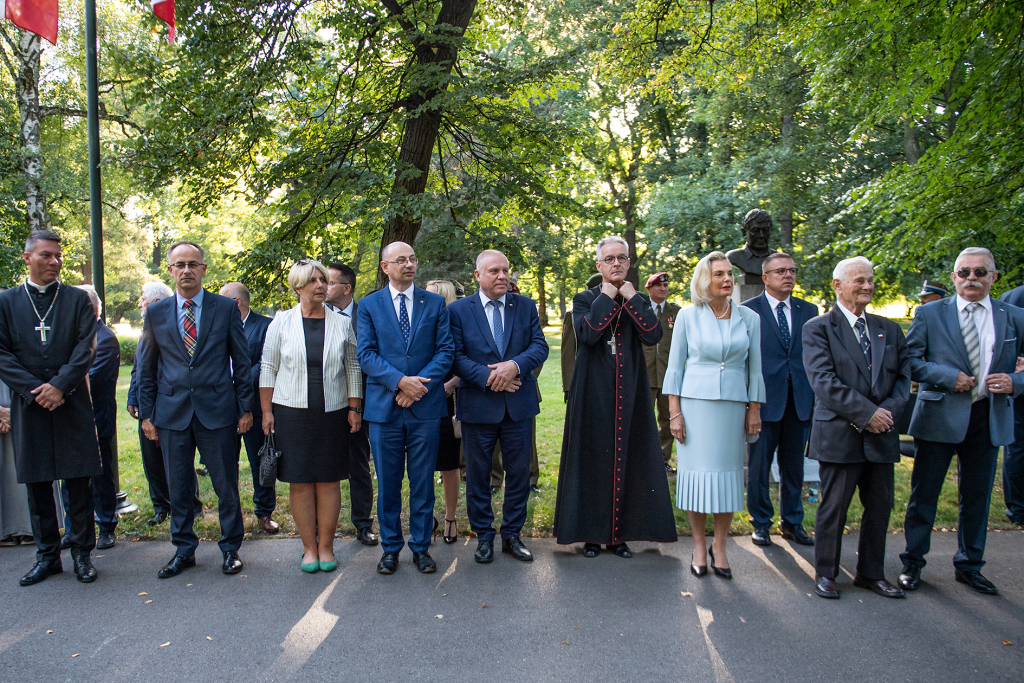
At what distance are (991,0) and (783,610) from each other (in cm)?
730

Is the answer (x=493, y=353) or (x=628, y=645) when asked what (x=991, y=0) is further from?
(x=628, y=645)

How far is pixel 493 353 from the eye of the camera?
5.34m

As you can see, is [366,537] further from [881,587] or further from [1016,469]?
[1016,469]

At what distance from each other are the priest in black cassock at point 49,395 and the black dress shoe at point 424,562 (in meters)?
2.42

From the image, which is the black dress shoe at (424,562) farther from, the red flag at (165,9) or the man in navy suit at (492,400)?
the red flag at (165,9)

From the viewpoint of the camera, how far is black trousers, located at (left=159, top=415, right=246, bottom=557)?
5133 mm

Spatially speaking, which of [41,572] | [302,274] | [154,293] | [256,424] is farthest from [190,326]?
[41,572]

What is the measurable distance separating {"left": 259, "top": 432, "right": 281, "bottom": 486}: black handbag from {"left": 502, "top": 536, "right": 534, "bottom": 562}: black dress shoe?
1.92 metres

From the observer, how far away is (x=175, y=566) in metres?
5.05

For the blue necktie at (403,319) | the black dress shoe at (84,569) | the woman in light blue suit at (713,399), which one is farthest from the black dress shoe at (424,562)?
the black dress shoe at (84,569)

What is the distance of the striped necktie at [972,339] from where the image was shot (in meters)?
4.73

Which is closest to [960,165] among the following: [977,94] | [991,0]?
[977,94]

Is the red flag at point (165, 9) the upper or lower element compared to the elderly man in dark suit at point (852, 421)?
upper

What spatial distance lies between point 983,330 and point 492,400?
3664 millimetres
